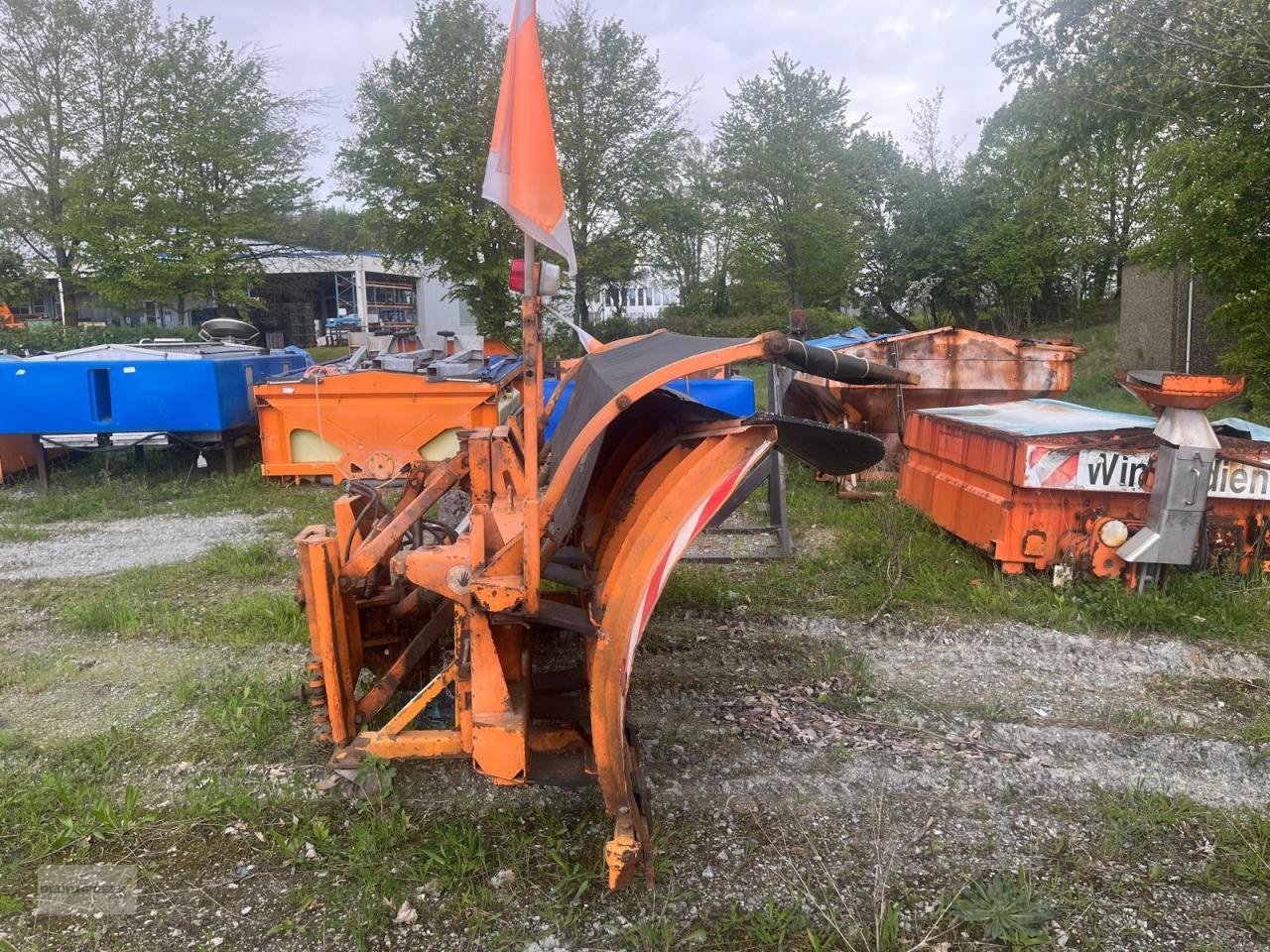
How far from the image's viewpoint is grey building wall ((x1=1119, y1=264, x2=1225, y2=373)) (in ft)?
49.1

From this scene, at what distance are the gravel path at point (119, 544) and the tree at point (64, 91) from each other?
55.3 feet

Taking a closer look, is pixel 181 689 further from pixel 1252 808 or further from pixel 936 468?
pixel 936 468

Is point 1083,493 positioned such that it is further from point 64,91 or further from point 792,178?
point 64,91

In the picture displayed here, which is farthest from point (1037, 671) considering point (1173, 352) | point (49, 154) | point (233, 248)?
point (49, 154)

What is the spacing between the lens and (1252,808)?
310cm

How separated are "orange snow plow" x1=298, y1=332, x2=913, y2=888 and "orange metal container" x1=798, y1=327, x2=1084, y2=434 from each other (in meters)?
5.34

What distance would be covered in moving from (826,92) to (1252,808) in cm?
2426

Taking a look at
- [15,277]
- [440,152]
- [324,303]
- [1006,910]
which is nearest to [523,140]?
[1006,910]

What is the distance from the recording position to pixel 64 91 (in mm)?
21734

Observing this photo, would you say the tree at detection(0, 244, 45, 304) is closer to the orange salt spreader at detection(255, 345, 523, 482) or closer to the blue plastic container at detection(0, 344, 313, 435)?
the blue plastic container at detection(0, 344, 313, 435)

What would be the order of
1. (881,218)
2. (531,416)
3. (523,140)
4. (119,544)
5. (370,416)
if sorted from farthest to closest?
(881,218)
(370,416)
(119,544)
(531,416)
(523,140)

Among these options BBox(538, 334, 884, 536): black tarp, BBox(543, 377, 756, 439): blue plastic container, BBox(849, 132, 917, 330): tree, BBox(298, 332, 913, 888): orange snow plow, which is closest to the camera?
BBox(298, 332, 913, 888): orange snow plow

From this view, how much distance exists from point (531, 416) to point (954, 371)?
23.4 ft

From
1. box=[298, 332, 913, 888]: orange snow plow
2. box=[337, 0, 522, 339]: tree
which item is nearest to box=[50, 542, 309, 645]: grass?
box=[298, 332, 913, 888]: orange snow plow
